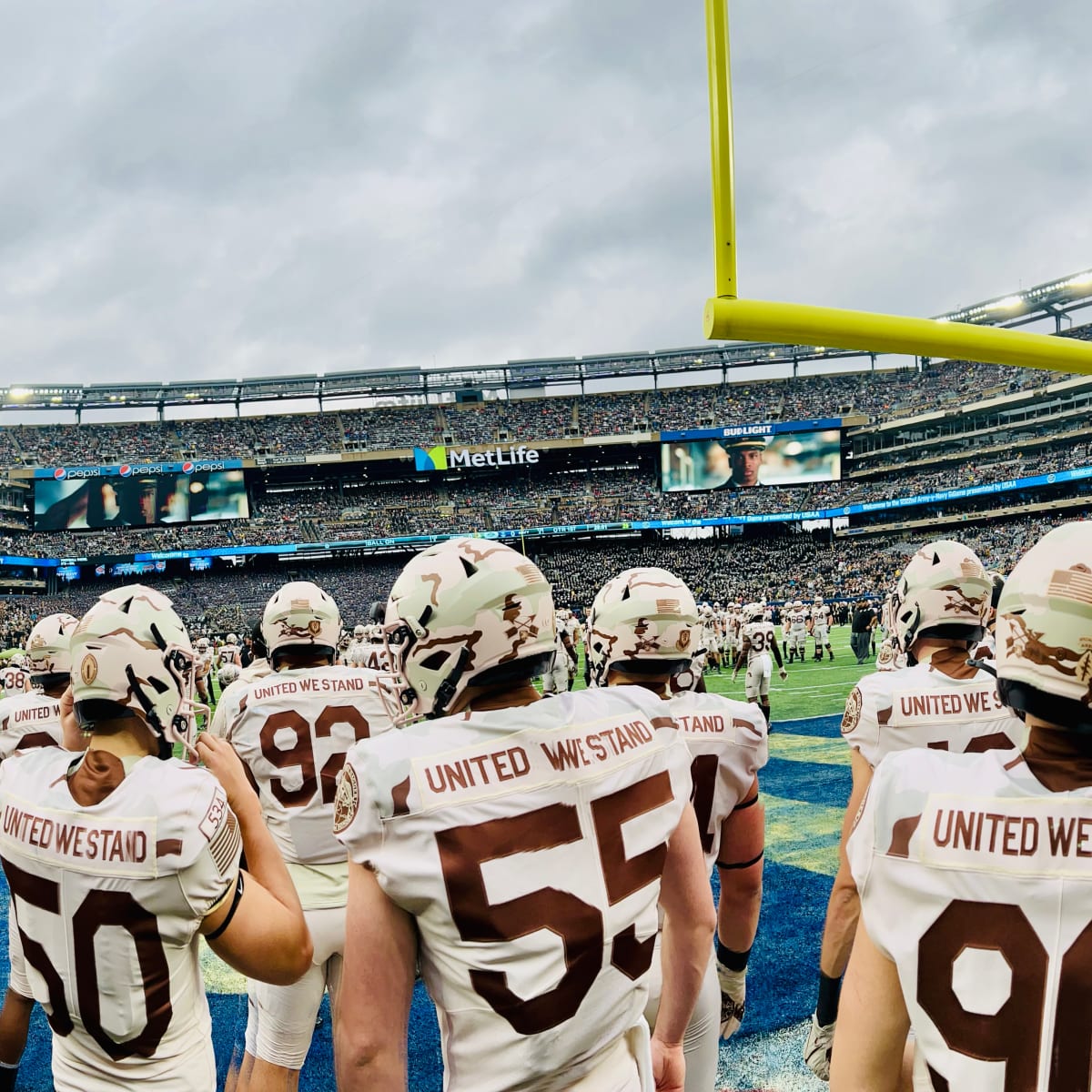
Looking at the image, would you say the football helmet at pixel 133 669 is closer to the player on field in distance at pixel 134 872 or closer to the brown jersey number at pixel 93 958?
the player on field in distance at pixel 134 872

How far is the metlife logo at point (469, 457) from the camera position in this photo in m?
47.5

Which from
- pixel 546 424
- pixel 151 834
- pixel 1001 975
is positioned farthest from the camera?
pixel 546 424

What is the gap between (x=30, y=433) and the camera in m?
49.0

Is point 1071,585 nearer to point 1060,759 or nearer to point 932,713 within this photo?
point 1060,759

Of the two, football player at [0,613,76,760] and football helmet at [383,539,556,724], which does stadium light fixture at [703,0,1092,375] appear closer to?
football helmet at [383,539,556,724]

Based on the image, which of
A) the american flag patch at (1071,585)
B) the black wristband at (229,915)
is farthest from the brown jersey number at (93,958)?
the american flag patch at (1071,585)

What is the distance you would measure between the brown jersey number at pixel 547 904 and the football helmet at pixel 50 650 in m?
3.65

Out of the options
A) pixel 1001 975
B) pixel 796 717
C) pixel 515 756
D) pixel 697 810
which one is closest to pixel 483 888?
pixel 515 756

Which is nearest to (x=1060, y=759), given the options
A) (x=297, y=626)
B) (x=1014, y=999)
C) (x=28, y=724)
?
(x=1014, y=999)

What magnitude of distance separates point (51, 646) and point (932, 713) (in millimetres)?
4293

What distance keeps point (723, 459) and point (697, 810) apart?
45.8m

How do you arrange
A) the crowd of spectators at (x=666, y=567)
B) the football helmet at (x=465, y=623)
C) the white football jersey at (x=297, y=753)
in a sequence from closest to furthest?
the football helmet at (x=465, y=623) → the white football jersey at (x=297, y=753) → the crowd of spectators at (x=666, y=567)

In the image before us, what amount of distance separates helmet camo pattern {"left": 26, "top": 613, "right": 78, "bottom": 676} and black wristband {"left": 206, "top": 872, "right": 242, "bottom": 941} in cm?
292

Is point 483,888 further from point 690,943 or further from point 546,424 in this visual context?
point 546,424
